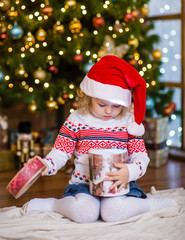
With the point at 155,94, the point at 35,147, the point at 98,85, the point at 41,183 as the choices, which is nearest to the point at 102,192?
the point at 98,85

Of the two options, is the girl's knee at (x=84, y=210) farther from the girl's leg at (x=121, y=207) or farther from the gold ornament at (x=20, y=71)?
the gold ornament at (x=20, y=71)

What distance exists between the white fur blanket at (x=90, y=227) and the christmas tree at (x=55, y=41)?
106 cm

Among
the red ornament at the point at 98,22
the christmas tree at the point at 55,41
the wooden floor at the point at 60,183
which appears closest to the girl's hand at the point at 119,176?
the wooden floor at the point at 60,183

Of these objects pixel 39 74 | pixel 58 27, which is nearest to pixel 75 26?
pixel 58 27

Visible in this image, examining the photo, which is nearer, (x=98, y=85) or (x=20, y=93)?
(x=98, y=85)

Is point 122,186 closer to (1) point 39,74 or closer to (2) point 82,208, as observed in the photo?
(2) point 82,208

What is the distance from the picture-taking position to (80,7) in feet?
8.73

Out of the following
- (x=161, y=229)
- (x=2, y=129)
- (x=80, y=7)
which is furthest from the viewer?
(x=2, y=129)

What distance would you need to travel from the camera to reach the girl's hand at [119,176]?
5.33 feet

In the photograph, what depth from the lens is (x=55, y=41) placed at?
267 cm

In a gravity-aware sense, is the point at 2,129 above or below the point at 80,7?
below

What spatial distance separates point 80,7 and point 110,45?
298mm

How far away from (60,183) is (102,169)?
2.84ft

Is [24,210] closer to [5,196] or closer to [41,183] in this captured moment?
[5,196]
